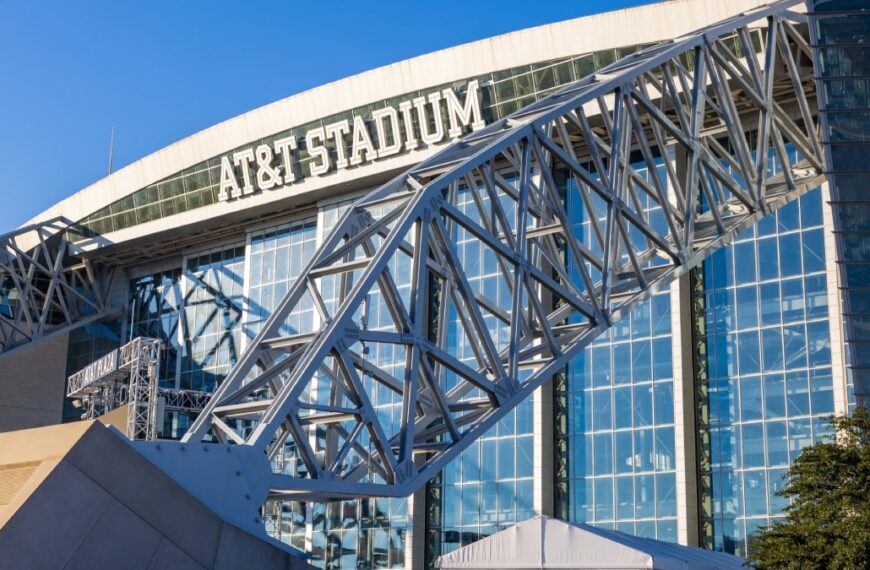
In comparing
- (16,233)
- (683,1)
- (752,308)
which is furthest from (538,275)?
(16,233)

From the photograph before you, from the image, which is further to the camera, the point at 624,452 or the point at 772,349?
the point at 624,452

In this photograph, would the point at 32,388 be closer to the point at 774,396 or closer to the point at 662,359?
the point at 662,359

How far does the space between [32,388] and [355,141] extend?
80.9ft

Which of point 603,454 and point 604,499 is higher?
point 603,454

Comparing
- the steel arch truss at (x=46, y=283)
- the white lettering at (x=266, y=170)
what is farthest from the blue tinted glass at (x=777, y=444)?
the steel arch truss at (x=46, y=283)

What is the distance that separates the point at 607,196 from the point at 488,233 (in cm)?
385

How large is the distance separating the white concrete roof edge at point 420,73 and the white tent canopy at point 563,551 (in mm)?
20771

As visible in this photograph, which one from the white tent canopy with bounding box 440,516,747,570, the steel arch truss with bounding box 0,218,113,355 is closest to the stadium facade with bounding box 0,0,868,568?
the steel arch truss with bounding box 0,218,113,355

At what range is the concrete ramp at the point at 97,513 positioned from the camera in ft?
47.1

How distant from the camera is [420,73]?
4856 cm

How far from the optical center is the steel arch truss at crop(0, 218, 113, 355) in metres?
60.3

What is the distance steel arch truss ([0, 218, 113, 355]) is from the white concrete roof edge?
7.39 ft

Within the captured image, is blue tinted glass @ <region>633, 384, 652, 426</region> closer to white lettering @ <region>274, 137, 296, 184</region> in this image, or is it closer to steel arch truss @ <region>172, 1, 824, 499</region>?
steel arch truss @ <region>172, 1, 824, 499</region>

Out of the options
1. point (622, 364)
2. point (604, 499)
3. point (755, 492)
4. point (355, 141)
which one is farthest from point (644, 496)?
point (355, 141)
